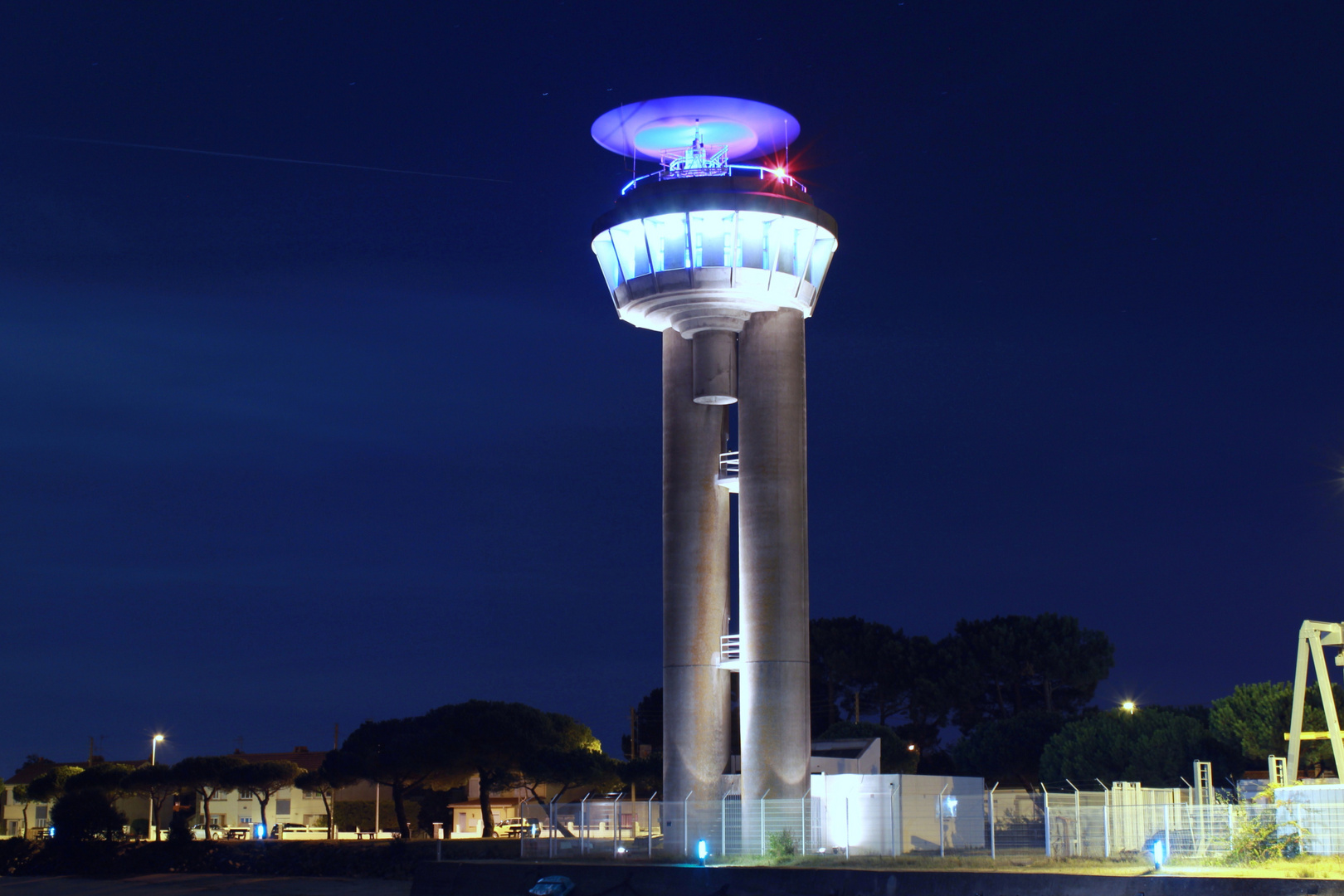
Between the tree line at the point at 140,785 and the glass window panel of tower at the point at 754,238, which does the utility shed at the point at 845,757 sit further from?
the tree line at the point at 140,785

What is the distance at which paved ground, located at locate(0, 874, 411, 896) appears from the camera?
208 feet

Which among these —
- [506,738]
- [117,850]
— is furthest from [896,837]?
[117,850]

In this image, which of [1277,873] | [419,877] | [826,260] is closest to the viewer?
[1277,873]

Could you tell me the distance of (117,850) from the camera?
261 feet

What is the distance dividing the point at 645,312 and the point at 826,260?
7.28 meters

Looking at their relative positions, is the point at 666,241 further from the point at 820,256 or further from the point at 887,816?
the point at 887,816

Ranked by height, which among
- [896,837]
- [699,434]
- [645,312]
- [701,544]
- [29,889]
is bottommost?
[29,889]

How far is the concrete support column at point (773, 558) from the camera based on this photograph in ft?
161

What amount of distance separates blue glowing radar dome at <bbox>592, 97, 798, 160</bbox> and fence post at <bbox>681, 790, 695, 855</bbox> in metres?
24.8

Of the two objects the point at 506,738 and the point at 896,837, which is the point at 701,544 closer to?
the point at 896,837

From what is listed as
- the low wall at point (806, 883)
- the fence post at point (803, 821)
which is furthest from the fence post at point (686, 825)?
the low wall at point (806, 883)

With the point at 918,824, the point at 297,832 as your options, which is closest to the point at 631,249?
the point at 918,824

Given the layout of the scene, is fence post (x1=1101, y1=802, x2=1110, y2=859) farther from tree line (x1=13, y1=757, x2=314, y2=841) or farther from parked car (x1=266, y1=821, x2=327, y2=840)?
parked car (x1=266, y1=821, x2=327, y2=840)

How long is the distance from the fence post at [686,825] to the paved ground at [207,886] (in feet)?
56.5
